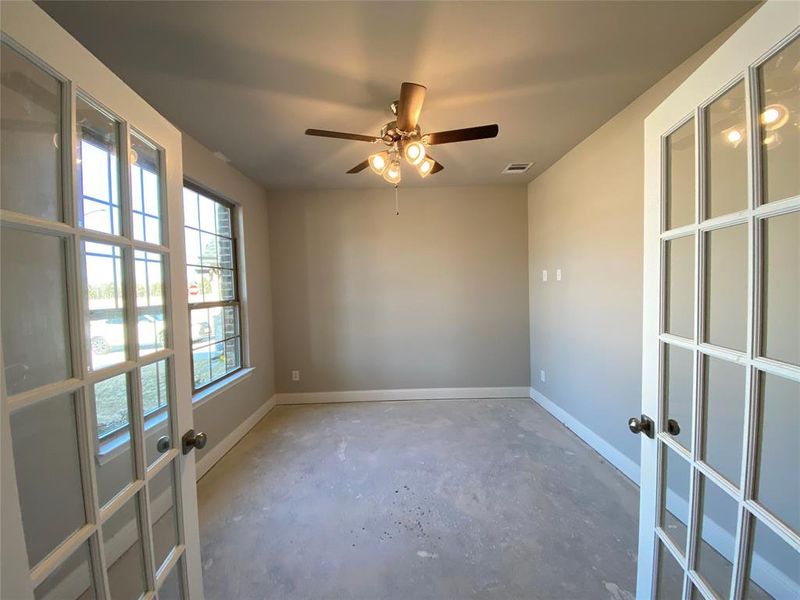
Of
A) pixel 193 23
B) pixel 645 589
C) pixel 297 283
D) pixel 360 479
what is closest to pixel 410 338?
pixel 297 283

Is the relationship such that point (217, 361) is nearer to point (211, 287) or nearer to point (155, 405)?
point (211, 287)

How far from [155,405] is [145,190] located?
0.67m

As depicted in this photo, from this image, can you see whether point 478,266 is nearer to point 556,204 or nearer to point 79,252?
point 556,204

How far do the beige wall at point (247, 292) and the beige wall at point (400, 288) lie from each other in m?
0.17

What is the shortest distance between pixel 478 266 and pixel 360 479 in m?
2.46

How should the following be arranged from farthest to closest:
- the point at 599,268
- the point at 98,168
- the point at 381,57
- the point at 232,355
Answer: the point at 232,355, the point at 599,268, the point at 381,57, the point at 98,168

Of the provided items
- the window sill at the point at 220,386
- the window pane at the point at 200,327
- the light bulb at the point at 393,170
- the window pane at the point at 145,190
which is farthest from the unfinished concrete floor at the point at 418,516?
the light bulb at the point at 393,170

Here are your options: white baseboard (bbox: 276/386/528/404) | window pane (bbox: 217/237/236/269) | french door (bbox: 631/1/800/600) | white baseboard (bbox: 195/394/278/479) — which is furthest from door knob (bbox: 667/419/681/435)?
window pane (bbox: 217/237/236/269)

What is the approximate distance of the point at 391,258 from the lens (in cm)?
352

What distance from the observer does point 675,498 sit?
96 centimetres

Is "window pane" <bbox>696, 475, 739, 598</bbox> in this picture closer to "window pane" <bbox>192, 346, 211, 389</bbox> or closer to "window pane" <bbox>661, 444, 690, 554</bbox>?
"window pane" <bbox>661, 444, 690, 554</bbox>

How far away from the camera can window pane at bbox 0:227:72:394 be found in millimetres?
641

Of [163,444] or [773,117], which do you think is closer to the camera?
[773,117]

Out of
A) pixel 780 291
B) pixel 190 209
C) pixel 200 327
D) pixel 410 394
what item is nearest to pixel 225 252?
pixel 190 209
